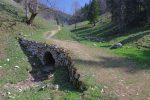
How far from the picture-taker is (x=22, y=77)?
3378cm

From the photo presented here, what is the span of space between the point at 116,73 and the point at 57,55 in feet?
31.0

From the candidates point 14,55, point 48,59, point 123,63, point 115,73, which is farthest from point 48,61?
point 115,73

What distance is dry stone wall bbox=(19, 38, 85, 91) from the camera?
28.5m

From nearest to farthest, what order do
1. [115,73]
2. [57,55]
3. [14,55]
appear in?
1. [115,73]
2. [57,55]
3. [14,55]

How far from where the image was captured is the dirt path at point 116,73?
84.7 ft

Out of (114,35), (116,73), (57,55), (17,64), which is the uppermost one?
(114,35)

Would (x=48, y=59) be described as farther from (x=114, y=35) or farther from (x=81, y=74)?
(x=114, y=35)

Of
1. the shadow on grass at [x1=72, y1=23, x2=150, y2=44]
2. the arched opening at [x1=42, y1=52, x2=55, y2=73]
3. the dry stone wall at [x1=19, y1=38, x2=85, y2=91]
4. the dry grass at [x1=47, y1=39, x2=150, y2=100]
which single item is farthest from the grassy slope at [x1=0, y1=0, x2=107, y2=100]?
the shadow on grass at [x1=72, y1=23, x2=150, y2=44]

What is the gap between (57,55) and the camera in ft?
124

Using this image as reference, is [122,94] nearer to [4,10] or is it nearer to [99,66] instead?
[99,66]

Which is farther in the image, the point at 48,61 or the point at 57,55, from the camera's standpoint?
the point at 48,61

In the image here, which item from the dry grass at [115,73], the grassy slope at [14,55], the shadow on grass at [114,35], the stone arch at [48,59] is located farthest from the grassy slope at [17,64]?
the shadow on grass at [114,35]

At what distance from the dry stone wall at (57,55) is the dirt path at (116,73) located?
67 cm

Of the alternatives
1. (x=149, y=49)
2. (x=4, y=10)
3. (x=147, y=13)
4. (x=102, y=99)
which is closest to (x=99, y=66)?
(x=102, y=99)
